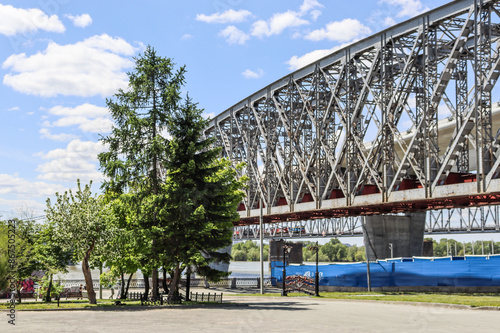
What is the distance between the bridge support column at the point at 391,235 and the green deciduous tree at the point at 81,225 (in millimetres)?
32804

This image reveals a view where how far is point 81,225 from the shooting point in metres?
33.6

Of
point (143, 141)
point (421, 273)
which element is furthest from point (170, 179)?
point (421, 273)

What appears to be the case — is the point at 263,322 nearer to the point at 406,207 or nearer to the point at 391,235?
the point at 406,207

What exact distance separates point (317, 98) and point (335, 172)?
9.02 m

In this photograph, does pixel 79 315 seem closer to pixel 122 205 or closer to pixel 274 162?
pixel 122 205

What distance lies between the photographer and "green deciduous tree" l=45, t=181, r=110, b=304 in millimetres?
33625

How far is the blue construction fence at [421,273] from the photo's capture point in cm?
4800

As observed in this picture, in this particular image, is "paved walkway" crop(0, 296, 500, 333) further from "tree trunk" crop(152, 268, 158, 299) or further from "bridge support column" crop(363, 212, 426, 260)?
"bridge support column" crop(363, 212, 426, 260)

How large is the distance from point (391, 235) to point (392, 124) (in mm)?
19097

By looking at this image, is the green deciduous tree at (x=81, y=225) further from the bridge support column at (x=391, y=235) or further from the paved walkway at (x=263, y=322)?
the bridge support column at (x=391, y=235)

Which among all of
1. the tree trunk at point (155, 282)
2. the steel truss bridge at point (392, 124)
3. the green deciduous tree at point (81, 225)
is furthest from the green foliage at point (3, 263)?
the steel truss bridge at point (392, 124)

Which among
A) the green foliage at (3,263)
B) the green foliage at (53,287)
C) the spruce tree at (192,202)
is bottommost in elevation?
the green foliage at (53,287)

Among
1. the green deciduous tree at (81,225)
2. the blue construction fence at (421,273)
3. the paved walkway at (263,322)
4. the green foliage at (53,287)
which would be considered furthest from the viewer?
the blue construction fence at (421,273)

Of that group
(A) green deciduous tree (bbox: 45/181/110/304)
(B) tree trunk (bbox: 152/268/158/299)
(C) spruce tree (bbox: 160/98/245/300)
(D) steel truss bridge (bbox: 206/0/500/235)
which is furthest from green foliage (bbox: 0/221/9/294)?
(D) steel truss bridge (bbox: 206/0/500/235)
